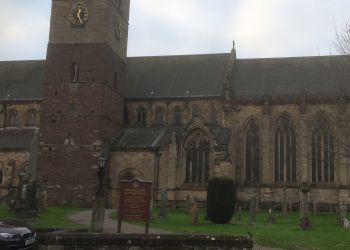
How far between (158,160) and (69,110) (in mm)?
9006

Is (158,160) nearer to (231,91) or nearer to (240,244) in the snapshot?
(231,91)

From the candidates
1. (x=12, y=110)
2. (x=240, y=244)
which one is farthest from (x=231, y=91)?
(x=240, y=244)

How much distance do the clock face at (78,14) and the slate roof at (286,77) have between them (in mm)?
15204

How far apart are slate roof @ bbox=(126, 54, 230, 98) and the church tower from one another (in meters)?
5.34

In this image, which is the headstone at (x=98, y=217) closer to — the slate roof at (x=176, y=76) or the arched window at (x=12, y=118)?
the slate roof at (x=176, y=76)

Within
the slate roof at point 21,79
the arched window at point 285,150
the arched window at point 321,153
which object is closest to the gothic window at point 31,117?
→ the slate roof at point 21,79

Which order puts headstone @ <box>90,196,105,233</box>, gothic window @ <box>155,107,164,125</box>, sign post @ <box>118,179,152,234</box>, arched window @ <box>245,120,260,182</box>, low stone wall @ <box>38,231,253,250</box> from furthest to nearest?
gothic window @ <box>155,107,164,125</box>
arched window @ <box>245,120,260,182</box>
headstone @ <box>90,196,105,233</box>
sign post @ <box>118,179,152,234</box>
low stone wall @ <box>38,231,253,250</box>

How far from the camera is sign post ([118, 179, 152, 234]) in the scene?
18156 millimetres

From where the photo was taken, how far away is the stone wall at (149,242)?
1398 cm

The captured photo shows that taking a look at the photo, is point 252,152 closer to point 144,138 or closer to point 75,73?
point 144,138

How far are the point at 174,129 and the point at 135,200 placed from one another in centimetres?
2744

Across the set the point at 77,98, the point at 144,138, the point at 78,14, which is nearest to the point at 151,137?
the point at 144,138

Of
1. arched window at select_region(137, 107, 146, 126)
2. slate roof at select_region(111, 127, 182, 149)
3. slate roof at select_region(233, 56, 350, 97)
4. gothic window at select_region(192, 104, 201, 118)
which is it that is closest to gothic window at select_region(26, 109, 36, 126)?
slate roof at select_region(111, 127, 182, 149)

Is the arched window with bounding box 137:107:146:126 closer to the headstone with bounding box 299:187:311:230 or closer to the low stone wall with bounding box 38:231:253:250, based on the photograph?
the headstone with bounding box 299:187:311:230
